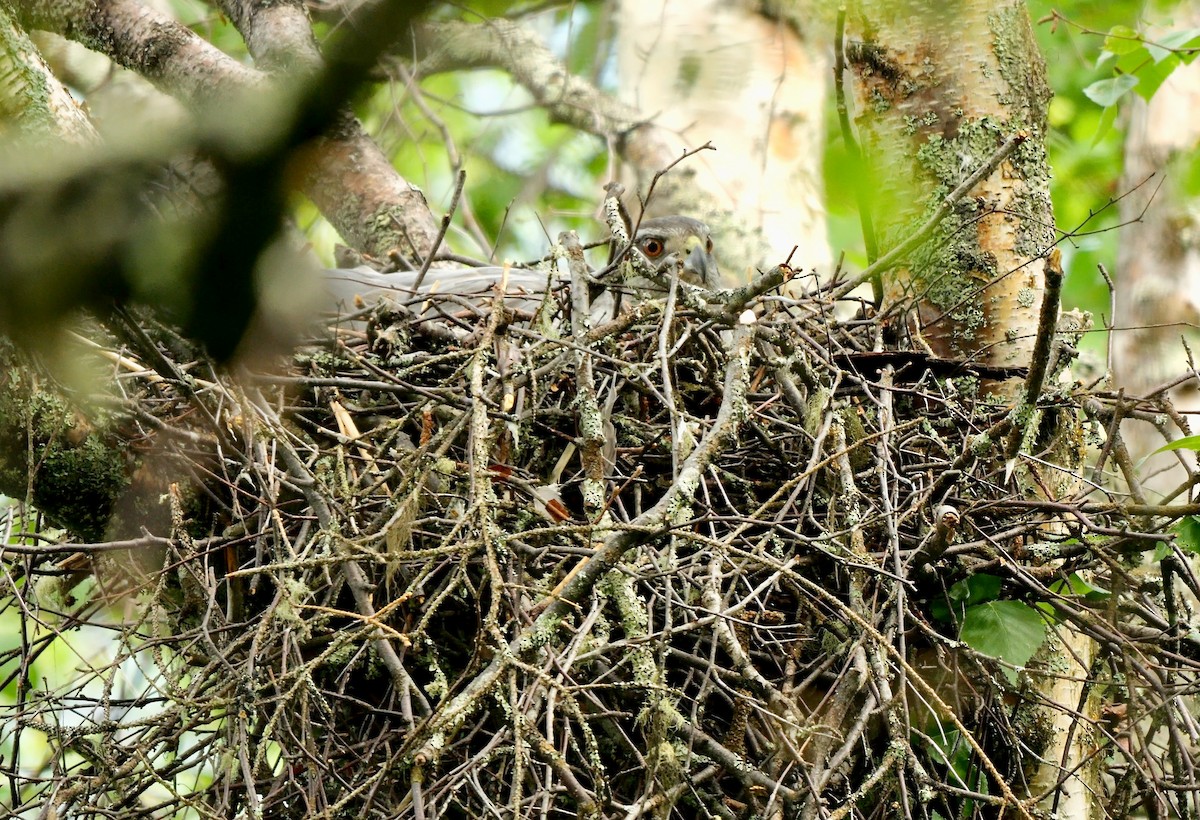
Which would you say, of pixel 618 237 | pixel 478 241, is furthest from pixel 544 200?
pixel 618 237

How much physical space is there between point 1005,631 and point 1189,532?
1.43 feet

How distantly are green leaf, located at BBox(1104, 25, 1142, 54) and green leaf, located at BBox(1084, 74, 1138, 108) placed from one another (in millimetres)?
134

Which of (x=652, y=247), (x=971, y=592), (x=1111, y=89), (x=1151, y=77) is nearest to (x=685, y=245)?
(x=652, y=247)

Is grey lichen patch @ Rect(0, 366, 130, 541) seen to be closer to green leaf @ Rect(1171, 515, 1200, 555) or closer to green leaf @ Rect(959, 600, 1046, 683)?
green leaf @ Rect(959, 600, 1046, 683)

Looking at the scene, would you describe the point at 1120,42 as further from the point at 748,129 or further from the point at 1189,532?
the point at 1189,532

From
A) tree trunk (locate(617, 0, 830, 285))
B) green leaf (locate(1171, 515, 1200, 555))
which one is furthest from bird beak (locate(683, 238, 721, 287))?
green leaf (locate(1171, 515, 1200, 555))

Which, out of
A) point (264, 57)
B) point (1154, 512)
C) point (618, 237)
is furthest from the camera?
point (264, 57)

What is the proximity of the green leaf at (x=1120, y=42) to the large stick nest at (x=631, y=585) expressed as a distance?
6.08 feet

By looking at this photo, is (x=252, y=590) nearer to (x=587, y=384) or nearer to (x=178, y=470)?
(x=178, y=470)

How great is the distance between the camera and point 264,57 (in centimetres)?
399

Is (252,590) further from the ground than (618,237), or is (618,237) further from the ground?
(618,237)

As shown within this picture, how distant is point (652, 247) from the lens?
13.2 feet

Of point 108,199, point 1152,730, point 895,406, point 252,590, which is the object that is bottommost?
point 252,590

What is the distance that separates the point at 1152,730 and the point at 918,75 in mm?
1966
